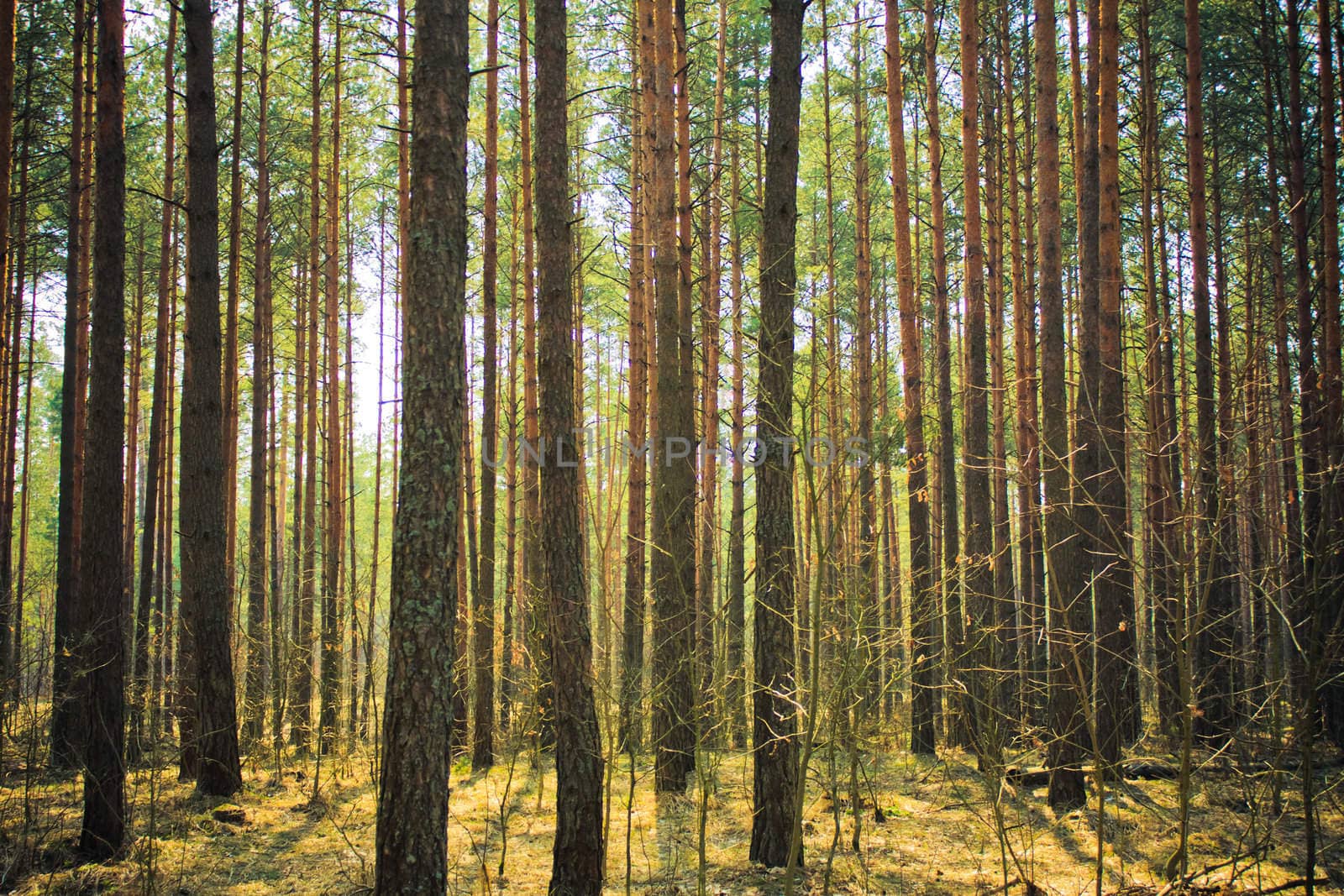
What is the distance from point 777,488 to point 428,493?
243 centimetres

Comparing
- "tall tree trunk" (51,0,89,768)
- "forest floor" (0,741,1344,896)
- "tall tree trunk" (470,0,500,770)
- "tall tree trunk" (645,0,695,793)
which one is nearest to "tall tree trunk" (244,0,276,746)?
"forest floor" (0,741,1344,896)

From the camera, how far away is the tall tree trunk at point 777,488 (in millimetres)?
5590

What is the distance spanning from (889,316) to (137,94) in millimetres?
15856

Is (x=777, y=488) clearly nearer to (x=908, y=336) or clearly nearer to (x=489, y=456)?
(x=908, y=336)

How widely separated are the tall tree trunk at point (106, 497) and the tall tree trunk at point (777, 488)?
4.49 m

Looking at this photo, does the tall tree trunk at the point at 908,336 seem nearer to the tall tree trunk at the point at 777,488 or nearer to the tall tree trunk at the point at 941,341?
the tall tree trunk at the point at 941,341

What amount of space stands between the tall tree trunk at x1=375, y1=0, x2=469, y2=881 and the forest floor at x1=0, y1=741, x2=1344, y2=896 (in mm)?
1102

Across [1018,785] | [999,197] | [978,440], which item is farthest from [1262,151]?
[1018,785]

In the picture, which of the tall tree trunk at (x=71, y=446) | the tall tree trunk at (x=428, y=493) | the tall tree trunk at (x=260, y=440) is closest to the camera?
the tall tree trunk at (x=428, y=493)

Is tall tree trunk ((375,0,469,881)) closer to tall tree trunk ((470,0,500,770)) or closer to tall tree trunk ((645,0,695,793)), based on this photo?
tall tree trunk ((645,0,695,793))

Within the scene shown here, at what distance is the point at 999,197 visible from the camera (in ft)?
40.9

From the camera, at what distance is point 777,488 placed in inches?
225

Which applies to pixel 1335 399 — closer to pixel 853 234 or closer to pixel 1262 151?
pixel 1262 151

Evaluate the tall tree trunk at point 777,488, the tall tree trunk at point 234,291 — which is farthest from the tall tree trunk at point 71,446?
the tall tree trunk at point 777,488
